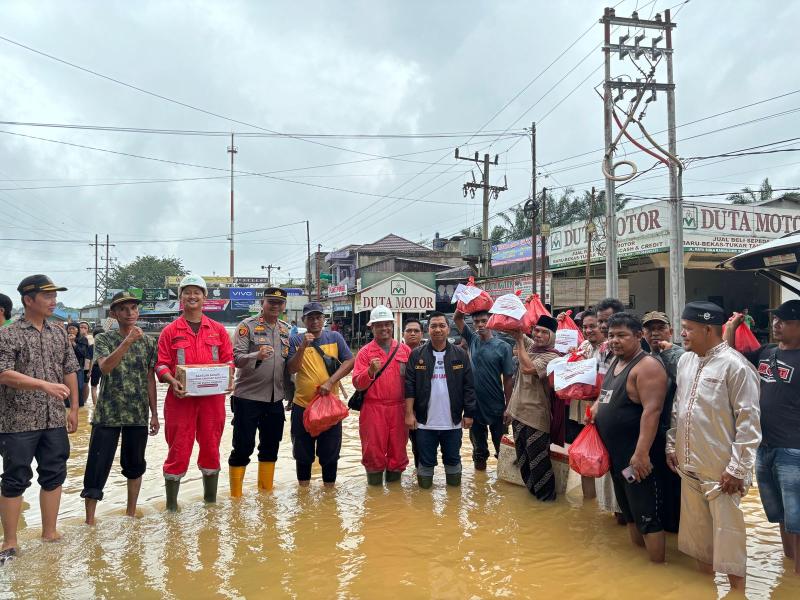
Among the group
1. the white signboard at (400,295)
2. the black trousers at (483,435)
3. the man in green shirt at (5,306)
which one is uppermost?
the white signboard at (400,295)

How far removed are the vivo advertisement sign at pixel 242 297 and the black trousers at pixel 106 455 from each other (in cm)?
3922

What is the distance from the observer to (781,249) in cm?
423

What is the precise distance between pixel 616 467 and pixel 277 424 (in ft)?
9.75

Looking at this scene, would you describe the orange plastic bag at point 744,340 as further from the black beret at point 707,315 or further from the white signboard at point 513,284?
the white signboard at point 513,284

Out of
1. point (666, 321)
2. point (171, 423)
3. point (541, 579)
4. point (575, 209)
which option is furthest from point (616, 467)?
point (575, 209)

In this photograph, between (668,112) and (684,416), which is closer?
(684,416)

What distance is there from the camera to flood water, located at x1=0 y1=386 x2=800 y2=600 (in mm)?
3492

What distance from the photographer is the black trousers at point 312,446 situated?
545 cm

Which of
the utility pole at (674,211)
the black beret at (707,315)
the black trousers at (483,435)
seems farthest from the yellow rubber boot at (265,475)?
the utility pole at (674,211)

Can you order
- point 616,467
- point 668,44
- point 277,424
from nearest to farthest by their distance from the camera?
point 616,467
point 277,424
point 668,44

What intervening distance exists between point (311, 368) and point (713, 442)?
3361 millimetres

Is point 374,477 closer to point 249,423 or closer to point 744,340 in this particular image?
point 249,423

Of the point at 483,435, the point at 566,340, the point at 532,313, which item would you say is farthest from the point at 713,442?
the point at 483,435

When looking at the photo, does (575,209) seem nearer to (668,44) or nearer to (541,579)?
(668,44)
